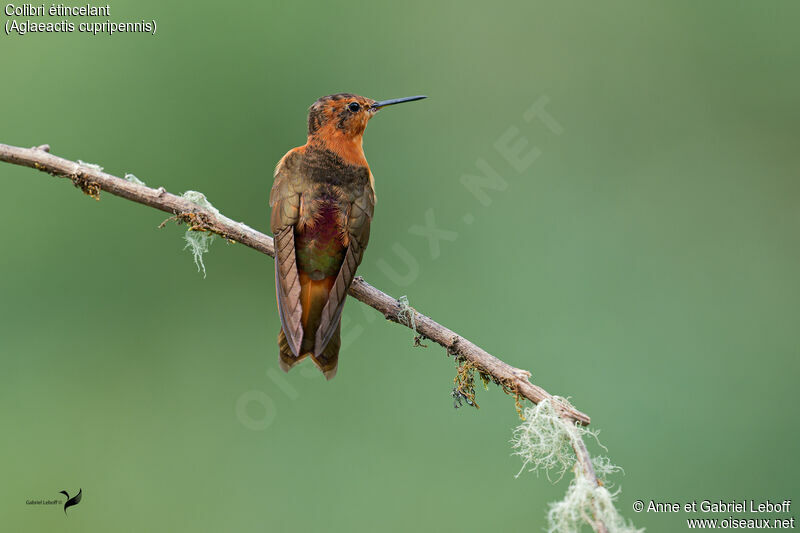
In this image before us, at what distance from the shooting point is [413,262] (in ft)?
16.4

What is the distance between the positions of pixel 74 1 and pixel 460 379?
395 cm

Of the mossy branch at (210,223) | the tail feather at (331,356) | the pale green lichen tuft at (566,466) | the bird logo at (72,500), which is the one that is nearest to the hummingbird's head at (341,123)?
the mossy branch at (210,223)

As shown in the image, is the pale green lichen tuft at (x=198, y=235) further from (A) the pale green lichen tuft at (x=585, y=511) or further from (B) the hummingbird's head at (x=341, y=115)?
(A) the pale green lichen tuft at (x=585, y=511)

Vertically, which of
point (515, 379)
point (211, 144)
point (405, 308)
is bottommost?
point (515, 379)

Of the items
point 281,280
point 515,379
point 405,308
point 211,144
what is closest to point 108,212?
point 211,144

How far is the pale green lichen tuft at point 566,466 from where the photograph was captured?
80.1 inches

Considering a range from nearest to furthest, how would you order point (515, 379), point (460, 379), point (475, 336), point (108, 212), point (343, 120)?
point (515, 379), point (460, 379), point (343, 120), point (475, 336), point (108, 212)

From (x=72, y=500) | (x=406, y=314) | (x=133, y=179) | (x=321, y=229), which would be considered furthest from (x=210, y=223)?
(x=72, y=500)

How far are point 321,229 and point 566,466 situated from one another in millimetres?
1483

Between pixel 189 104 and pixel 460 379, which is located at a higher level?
pixel 189 104

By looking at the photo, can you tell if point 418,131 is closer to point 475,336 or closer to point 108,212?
point 475,336

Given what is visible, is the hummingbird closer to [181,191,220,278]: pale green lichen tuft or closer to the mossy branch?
the mossy branch

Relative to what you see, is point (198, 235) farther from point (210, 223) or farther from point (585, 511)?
point (585, 511)

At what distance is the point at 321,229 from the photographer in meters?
3.21
